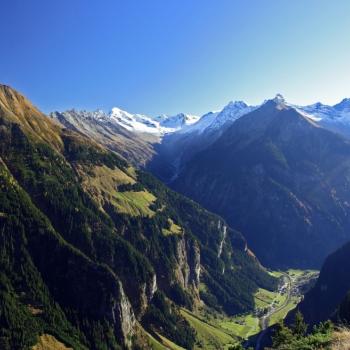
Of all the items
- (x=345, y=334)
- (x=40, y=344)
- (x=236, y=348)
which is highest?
(x=345, y=334)

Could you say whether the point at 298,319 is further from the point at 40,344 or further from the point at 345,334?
the point at 40,344

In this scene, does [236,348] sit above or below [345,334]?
below

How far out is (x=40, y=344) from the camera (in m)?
199

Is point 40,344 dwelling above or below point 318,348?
below

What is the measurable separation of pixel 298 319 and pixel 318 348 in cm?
4421

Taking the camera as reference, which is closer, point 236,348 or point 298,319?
point 236,348

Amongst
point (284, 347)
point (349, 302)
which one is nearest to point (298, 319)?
point (284, 347)

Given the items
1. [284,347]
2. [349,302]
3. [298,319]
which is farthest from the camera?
[349,302]

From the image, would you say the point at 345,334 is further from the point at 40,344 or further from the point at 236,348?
the point at 40,344

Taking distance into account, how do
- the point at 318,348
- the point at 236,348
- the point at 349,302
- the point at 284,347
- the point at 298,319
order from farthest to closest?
1. the point at 349,302
2. the point at 298,319
3. the point at 236,348
4. the point at 284,347
5. the point at 318,348

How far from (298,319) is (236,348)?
2114 cm

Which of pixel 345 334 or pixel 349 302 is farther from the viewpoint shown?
pixel 349 302

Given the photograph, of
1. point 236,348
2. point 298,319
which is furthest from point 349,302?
point 236,348

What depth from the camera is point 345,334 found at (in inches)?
1825
